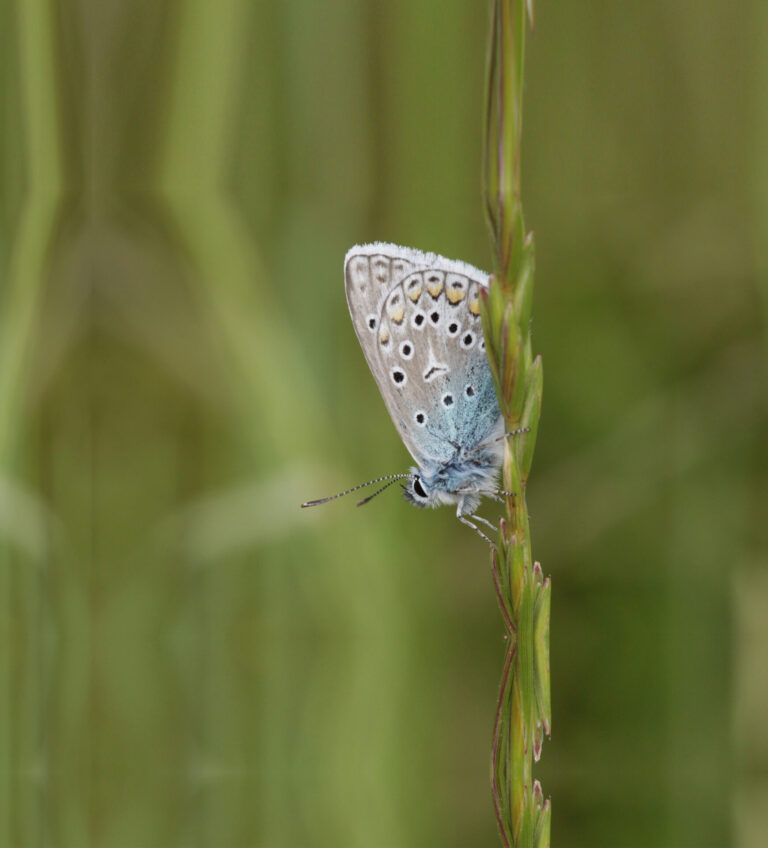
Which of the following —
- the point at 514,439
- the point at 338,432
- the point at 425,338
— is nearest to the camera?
the point at 514,439

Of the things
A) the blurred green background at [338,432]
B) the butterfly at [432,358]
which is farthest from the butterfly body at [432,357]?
the blurred green background at [338,432]

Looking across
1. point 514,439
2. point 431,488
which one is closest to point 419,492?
point 431,488

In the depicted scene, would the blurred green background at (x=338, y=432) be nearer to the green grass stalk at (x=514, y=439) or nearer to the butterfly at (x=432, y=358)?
the butterfly at (x=432, y=358)

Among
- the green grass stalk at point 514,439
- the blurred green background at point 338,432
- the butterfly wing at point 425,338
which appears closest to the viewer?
the green grass stalk at point 514,439

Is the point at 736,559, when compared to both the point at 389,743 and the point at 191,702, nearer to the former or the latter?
the point at 389,743

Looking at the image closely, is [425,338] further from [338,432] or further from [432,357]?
[338,432]

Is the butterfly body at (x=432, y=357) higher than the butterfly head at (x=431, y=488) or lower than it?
higher
